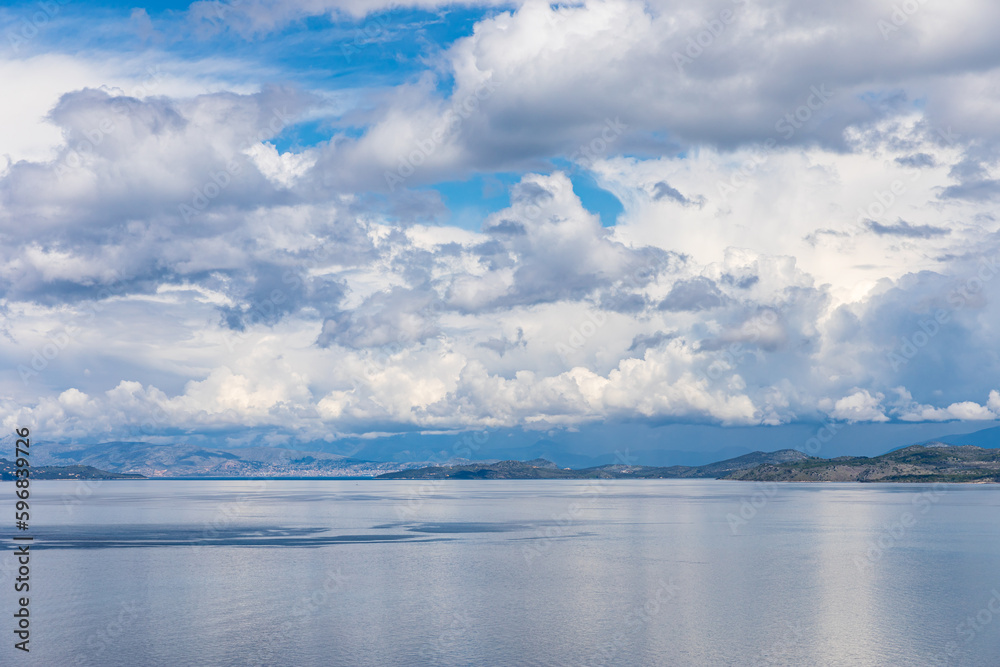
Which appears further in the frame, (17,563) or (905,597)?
(17,563)

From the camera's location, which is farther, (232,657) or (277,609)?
(277,609)

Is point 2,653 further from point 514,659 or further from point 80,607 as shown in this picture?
point 514,659

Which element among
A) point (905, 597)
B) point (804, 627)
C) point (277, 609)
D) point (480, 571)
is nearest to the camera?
point (804, 627)

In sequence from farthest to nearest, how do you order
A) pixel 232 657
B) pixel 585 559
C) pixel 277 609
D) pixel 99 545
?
pixel 99 545 → pixel 585 559 → pixel 277 609 → pixel 232 657

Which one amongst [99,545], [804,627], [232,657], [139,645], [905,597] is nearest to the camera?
[232,657]

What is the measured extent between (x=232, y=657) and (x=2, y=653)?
21152 mm

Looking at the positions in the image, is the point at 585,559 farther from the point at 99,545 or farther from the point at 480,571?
the point at 99,545

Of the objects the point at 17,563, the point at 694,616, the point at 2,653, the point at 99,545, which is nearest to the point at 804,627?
the point at 694,616

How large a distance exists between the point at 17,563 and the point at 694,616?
105396mm

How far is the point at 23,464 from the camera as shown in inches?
2867

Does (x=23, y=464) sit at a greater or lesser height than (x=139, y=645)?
greater

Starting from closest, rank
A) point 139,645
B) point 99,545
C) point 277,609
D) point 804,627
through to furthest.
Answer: point 139,645
point 804,627
point 277,609
point 99,545

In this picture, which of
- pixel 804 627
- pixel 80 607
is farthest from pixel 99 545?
pixel 804 627

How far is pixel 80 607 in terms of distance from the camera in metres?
88.1
